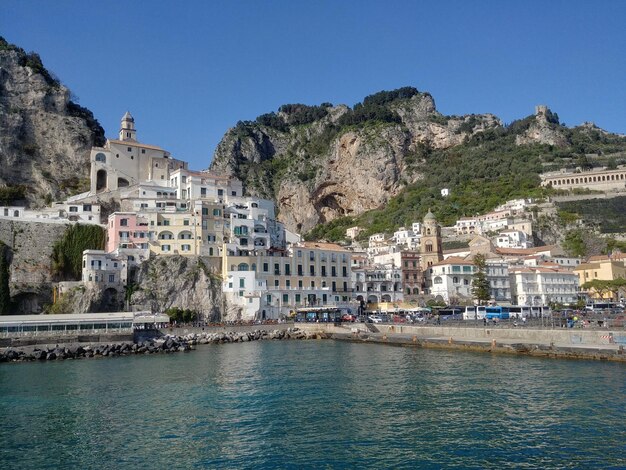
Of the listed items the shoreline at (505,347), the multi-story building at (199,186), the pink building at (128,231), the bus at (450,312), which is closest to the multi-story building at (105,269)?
the pink building at (128,231)

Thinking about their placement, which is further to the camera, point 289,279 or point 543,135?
point 543,135

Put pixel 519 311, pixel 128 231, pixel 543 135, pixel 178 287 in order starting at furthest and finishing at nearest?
pixel 543 135 < pixel 128 231 < pixel 519 311 < pixel 178 287

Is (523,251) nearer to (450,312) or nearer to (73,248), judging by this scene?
(450,312)

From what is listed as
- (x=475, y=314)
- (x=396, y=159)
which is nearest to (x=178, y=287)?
(x=475, y=314)

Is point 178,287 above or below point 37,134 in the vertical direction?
below

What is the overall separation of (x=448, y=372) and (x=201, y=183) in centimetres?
4568

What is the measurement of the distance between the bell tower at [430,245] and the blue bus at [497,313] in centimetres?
2227

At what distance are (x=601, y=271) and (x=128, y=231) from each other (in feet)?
190

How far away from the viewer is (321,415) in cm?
2108

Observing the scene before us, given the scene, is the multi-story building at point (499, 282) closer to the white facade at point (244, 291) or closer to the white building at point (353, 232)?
the white facade at point (244, 291)

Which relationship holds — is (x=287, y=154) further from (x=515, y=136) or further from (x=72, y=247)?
(x=72, y=247)

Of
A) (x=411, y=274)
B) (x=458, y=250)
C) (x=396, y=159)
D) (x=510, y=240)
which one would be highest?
(x=396, y=159)

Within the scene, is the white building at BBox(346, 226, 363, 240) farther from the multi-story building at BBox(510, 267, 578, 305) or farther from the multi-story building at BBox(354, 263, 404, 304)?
the multi-story building at BBox(510, 267, 578, 305)

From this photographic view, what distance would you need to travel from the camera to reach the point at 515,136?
128 metres
